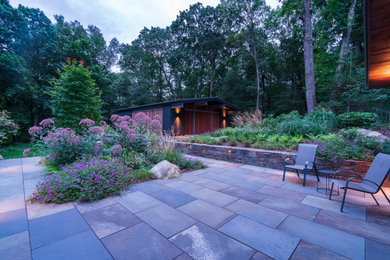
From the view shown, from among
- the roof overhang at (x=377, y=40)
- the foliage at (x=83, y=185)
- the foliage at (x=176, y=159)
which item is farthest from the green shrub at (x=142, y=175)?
the roof overhang at (x=377, y=40)

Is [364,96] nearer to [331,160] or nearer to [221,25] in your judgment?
[331,160]

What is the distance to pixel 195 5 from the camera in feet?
60.8

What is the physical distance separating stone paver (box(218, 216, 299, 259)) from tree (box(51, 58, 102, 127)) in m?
7.20

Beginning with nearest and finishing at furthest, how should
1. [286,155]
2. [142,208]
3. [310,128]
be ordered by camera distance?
[142,208]
[286,155]
[310,128]

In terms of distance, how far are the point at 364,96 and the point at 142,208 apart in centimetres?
1042

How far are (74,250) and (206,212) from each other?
57.2 inches

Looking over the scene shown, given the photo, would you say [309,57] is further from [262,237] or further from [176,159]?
[262,237]

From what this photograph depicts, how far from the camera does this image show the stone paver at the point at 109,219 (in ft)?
5.81

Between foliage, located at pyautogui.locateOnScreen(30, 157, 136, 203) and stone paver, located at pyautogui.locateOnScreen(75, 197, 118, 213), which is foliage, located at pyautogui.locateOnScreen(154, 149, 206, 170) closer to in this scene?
foliage, located at pyautogui.locateOnScreen(30, 157, 136, 203)

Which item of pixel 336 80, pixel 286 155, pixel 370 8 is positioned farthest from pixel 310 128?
pixel 336 80

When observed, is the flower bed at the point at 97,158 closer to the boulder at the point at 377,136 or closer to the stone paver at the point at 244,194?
the stone paver at the point at 244,194

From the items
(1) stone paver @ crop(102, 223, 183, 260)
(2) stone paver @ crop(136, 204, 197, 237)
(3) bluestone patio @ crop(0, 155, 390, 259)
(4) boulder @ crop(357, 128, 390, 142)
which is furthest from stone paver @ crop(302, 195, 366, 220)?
(4) boulder @ crop(357, 128, 390, 142)

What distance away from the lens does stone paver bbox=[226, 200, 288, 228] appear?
196 centimetres

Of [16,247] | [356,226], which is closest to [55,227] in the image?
[16,247]
